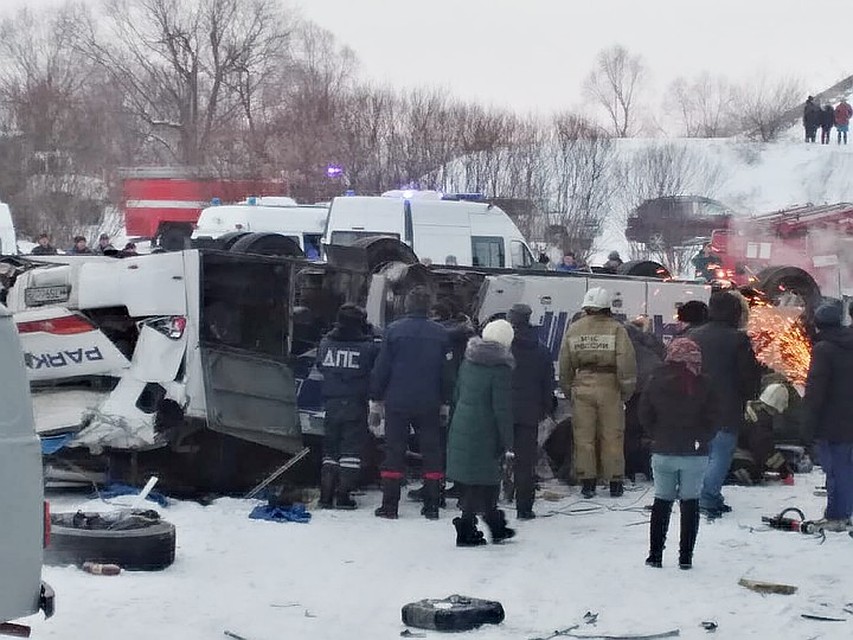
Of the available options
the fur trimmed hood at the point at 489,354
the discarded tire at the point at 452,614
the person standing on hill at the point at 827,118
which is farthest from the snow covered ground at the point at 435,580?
the person standing on hill at the point at 827,118

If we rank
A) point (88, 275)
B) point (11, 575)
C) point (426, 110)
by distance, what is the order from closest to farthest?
point (11, 575), point (88, 275), point (426, 110)

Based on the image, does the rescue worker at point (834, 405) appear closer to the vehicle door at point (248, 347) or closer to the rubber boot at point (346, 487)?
the rubber boot at point (346, 487)

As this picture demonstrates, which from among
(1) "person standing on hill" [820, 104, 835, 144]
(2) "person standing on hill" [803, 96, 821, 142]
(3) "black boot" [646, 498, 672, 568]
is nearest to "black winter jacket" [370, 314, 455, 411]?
(3) "black boot" [646, 498, 672, 568]

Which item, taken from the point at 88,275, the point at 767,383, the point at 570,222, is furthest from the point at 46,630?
the point at 570,222

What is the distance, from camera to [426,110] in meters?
42.1

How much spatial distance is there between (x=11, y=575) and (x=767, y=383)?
30.1ft

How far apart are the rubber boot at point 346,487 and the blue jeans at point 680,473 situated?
3.02m

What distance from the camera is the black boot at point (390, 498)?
37.7 feet

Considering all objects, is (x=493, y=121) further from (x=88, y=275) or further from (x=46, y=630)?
(x=46, y=630)

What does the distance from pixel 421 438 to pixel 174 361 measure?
2.05m

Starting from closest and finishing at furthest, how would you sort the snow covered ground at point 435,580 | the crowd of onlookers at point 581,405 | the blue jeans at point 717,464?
1. the snow covered ground at point 435,580
2. the crowd of onlookers at point 581,405
3. the blue jeans at point 717,464

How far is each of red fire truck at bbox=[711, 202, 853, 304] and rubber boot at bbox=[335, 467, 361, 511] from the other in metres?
13.2

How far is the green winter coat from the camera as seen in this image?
406 inches

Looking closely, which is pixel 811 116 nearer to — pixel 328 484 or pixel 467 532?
pixel 328 484
